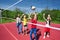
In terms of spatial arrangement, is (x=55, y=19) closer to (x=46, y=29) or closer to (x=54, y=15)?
(x=54, y=15)

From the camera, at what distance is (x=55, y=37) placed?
3.94m

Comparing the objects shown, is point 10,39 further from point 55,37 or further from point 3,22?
point 3,22

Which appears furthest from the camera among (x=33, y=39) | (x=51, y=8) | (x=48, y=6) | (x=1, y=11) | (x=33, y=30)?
(x=1, y=11)

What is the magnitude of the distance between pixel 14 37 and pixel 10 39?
0.51 ft

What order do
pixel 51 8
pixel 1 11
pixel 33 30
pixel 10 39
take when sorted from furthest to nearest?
pixel 1 11, pixel 51 8, pixel 10 39, pixel 33 30

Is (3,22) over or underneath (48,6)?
underneath

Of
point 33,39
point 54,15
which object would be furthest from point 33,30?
point 54,15

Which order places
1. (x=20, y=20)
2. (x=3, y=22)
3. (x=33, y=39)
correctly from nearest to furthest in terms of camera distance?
(x=33, y=39) < (x=20, y=20) < (x=3, y=22)

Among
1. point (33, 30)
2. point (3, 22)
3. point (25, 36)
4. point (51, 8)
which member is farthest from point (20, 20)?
point (3, 22)

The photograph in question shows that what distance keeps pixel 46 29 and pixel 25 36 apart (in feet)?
1.70

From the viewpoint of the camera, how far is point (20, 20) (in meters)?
4.45

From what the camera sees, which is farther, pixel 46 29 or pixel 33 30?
pixel 46 29

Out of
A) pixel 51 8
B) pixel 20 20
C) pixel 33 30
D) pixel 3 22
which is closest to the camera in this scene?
pixel 33 30

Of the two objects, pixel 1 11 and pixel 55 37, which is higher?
pixel 1 11
